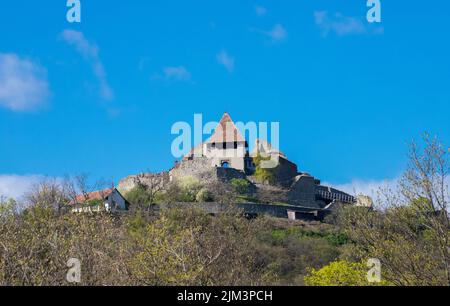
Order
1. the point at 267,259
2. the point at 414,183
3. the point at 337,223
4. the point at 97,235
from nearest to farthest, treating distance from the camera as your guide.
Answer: the point at 414,183 < the point at 97,235 < the point at 267,259 < the point at 337,223

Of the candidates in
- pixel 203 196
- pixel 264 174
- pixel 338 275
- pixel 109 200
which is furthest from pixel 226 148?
pixel 338 275

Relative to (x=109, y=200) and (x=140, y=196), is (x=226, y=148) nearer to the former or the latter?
(x=140, y=196)

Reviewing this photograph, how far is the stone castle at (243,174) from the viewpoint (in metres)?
58.1

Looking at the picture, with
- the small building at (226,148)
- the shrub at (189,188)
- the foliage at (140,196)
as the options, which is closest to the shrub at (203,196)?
the shrub at (189,188)

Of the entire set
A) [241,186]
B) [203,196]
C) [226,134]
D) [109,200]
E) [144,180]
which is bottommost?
[109,200]

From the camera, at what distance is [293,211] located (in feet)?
182

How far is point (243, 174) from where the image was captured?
59125 mm

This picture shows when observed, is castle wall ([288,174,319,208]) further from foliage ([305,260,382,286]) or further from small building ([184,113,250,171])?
foliage ([305,260,382,286])

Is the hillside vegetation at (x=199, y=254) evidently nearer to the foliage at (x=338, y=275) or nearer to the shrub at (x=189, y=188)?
the foliage at (x=338, y=275)

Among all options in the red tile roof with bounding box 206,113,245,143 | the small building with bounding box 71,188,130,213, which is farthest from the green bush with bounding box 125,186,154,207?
the red tile roof with bounding box 206,113,245,143
